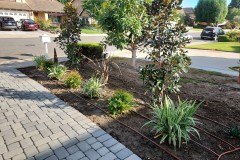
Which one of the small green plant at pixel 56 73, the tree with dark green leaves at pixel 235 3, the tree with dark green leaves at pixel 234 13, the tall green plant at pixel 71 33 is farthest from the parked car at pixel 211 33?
the tree with dark green leaves at pixel 235 3

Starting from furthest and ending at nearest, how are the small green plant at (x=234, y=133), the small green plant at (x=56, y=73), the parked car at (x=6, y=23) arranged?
1. the parked car at (x=6, y=23)
2. the small green plant at (x=56, y=73)
3. the small green plant at (x=234, y=133)

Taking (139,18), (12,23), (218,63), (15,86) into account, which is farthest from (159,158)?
(12,23)

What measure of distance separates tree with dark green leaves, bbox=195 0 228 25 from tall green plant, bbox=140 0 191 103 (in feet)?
160

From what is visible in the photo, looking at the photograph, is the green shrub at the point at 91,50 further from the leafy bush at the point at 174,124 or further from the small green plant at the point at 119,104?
the leafy bush at the point at 174,124

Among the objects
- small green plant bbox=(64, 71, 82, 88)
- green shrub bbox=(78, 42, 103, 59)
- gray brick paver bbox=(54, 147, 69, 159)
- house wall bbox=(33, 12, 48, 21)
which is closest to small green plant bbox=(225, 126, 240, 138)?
gray brick paver bbox=(54, 147, 69, 159)

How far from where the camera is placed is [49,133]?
4.03 meters

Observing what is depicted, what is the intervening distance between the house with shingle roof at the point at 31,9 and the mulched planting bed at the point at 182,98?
2692 centimetres

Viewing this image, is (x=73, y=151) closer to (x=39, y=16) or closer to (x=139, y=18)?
(x=139, y=18)

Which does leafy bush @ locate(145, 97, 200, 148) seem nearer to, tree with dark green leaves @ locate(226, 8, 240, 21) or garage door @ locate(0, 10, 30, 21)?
garage door @ locate(0, 10, 30, 21)

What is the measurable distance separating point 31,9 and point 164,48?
33.2 meters

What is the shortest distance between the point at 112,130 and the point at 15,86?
4382 mm

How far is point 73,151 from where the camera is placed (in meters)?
3.46

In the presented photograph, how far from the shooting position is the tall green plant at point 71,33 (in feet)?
26.2

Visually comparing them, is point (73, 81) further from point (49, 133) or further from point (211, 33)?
point (211, 33)
